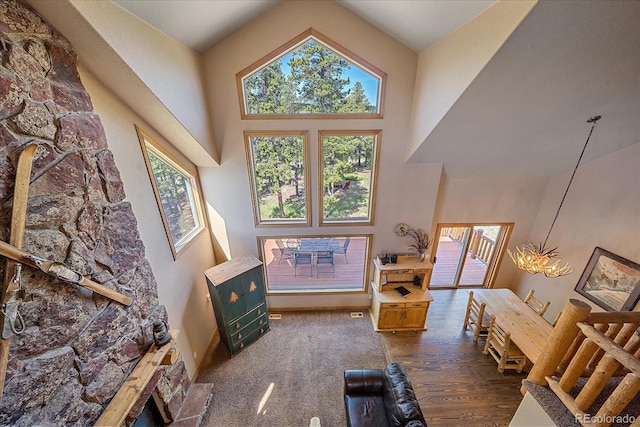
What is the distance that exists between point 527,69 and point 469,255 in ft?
17.3

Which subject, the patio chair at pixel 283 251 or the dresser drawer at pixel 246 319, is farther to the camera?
the patio chair at pixel 283 251

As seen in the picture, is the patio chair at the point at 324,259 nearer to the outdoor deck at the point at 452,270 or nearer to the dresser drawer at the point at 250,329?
the dresser drawer at the point at 250,329

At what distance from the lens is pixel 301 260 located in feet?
16.5

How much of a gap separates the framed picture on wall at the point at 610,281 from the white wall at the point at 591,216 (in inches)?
3.6

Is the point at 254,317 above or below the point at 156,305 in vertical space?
below

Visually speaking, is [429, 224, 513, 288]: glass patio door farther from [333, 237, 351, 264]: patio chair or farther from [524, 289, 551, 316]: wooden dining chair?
[333, 237, 351, 264]: patio chair

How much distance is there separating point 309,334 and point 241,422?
5.54 feet

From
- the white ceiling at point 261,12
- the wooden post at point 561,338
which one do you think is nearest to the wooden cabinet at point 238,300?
the white ceiling at point 261,12

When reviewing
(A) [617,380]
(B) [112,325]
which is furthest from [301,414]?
(A) [617,380]

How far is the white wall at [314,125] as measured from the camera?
10.7ft

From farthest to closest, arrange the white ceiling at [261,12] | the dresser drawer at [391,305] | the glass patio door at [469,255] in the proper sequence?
the glass patio door at [469,255] → the dresser drawer at [391,305] → the white ceiling at [261,12]

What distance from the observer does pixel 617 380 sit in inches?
84.0

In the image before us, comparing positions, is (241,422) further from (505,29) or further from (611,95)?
(611,95)

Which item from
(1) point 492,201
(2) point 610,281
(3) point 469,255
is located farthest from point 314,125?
(3) point 469,255
